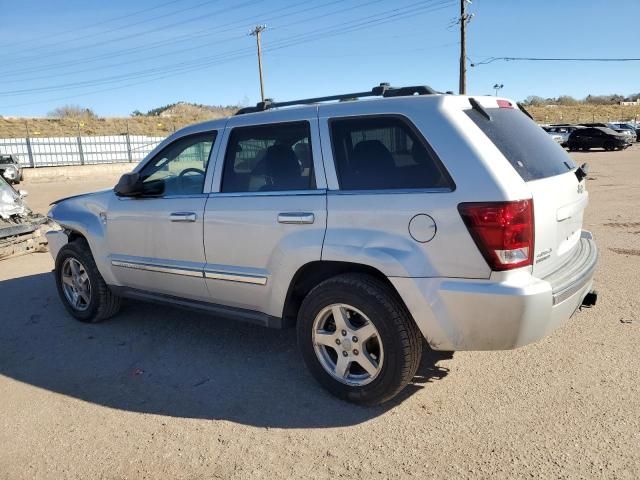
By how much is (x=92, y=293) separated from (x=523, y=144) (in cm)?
400

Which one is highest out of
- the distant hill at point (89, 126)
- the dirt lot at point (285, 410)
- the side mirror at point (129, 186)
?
the distant hill at point (89, 126)

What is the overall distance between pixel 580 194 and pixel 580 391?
130cm

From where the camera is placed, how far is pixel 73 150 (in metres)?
29.3

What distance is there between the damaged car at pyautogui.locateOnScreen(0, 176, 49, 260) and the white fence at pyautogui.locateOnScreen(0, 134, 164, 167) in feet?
65.5

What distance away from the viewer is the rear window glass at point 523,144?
121 inches

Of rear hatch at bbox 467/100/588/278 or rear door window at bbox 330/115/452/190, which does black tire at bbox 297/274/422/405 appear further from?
rear hatch at bbox 467/100/588/278

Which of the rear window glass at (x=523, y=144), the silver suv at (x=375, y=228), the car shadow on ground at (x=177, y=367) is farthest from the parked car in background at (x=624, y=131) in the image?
the car shadow on ground at (x=177, y=367)

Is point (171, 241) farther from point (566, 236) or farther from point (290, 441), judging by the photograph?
point (566, 236)

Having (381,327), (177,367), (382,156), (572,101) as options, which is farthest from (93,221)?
(572,101)

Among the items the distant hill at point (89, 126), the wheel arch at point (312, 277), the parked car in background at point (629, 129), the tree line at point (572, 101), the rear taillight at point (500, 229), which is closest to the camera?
the rear taillight at point (500, 229)

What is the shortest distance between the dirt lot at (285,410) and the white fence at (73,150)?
25515 mm

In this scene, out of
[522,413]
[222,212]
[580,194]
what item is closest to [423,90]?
[580,194]

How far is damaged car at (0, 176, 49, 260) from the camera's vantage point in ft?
26.3

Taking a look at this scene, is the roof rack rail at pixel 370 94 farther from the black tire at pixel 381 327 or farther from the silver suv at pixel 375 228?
the black tire at pixel 381 327
